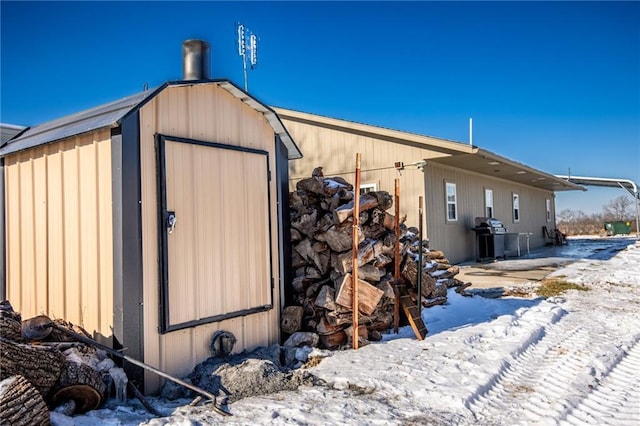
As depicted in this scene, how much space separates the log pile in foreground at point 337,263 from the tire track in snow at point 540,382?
5.41 ft

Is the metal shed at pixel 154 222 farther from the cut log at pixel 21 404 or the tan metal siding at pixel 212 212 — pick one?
the cut log at pixel 21 404

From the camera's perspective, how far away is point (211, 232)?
14.1ft

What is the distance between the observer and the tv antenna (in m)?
8.61

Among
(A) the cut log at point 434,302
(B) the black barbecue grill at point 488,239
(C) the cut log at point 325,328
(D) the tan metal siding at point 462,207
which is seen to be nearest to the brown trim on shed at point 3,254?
(C) the cut log at point 325,328

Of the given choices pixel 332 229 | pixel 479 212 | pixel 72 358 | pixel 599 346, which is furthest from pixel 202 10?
pixel 479 212

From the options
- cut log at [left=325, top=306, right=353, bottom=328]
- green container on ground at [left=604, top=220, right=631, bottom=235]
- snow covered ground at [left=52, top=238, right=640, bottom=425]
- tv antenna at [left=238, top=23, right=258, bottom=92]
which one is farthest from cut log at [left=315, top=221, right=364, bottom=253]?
green container on ground at [left=604, top=220, right=631, bottom=235]

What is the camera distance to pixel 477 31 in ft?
41.3

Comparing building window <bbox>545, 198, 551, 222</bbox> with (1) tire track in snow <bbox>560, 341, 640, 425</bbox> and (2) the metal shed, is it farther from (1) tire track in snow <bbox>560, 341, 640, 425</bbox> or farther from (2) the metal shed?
(2) the metal shed

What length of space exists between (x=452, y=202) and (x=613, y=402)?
34.5 feet

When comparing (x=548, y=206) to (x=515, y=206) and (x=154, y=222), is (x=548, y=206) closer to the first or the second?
(x=515, y=206)

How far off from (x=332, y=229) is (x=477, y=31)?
10.1m

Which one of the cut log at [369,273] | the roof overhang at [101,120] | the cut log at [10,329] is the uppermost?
the roof overhang at [101,120]

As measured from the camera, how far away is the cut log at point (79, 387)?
3.04 meters

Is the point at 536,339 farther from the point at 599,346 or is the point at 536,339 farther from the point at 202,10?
the point at 202,10
